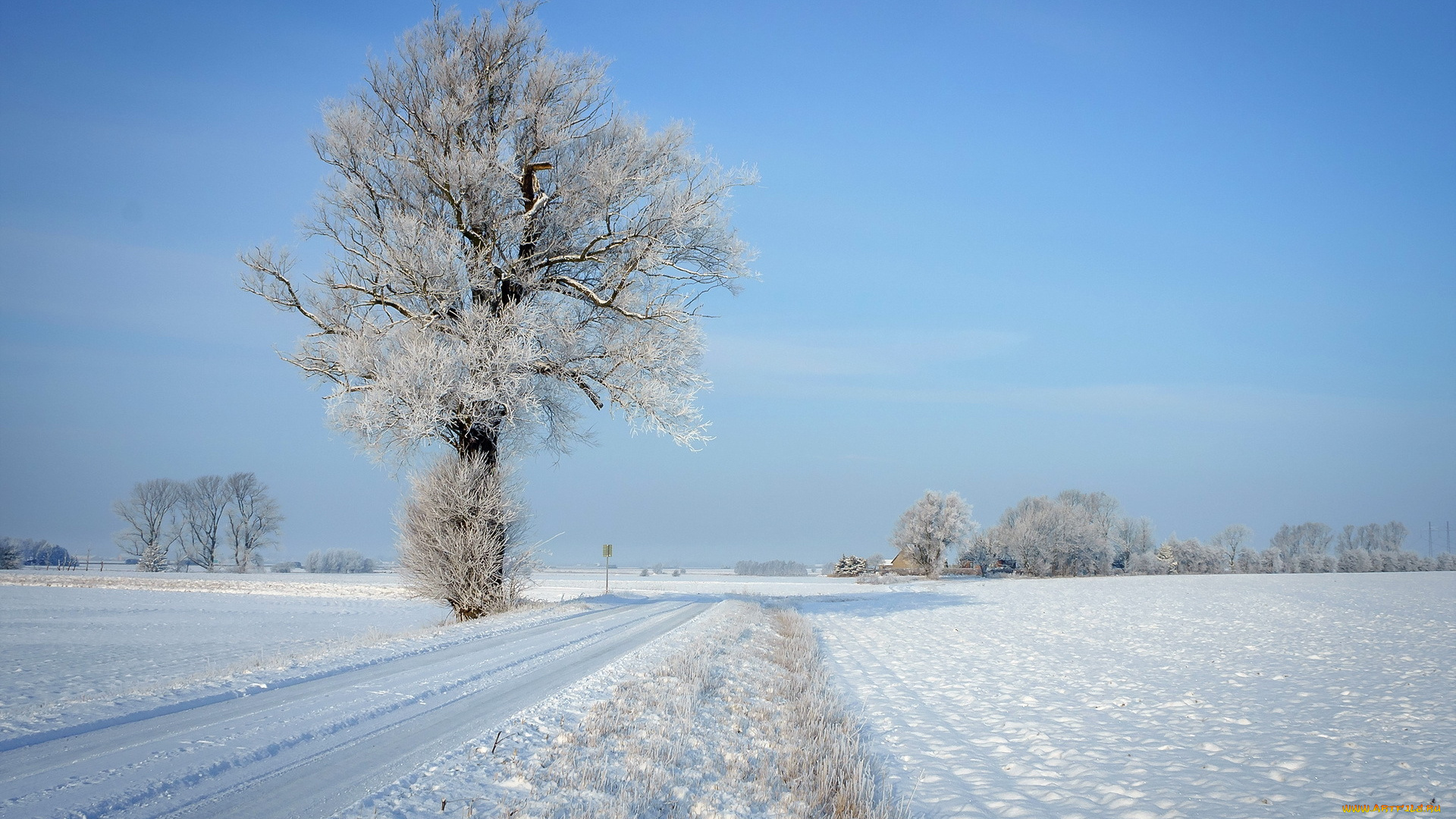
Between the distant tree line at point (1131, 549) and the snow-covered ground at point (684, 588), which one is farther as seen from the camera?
the distant tree line at point (1131, 549)

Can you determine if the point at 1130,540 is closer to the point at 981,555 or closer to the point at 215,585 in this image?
the point at 981,555

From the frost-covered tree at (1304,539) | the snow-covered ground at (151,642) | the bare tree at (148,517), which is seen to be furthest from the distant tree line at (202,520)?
the frost-covered tree at (1304,539)

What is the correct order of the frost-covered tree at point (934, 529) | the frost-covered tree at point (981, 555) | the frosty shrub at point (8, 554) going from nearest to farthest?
the frosty shrub at point (8, 554), the frost-covered tree at point (934, 529), the frost-covered tree at point (981, 555)

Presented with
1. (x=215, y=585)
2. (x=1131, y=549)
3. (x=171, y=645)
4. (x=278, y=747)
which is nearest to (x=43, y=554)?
(x=215, y=585)

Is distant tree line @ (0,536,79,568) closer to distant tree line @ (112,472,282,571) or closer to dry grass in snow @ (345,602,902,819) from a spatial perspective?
distant tree line @ (112,472,282,571)

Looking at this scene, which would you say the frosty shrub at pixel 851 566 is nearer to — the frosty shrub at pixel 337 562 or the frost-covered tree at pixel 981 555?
the frost-covered tree at pixel 981 555

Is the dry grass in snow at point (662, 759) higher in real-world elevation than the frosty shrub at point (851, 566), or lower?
higher

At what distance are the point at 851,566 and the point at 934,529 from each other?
11.2 metres

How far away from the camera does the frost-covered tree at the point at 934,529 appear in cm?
7756

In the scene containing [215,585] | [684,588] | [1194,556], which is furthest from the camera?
[1194,556]

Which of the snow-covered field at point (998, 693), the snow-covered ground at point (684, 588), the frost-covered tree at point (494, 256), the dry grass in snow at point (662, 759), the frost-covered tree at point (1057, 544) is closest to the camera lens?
the dry grass in snow at point (662, 759)

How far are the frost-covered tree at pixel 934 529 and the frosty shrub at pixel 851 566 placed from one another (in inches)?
194

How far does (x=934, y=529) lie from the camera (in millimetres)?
78312

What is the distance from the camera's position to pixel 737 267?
1653cm
